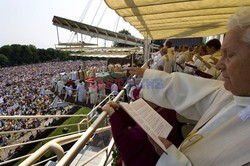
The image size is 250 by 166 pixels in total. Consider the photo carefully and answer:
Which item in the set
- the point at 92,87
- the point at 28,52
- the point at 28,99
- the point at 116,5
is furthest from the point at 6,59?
the point at 116,5

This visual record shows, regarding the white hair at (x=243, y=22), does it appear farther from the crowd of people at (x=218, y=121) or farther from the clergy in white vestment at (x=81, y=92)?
the clergy in white vestment at (x=81, y=92)

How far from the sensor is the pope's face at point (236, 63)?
83 centimetres

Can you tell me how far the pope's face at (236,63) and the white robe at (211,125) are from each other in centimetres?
7

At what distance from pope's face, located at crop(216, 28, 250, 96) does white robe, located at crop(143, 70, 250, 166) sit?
7cm

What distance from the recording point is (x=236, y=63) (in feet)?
2.80

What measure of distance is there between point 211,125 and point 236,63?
0.35 meters

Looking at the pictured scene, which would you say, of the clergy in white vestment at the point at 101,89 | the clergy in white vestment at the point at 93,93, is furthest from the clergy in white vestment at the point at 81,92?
the clergy in white vestment at the point at 101,89

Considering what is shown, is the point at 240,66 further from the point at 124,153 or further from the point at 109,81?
the point at 109,81

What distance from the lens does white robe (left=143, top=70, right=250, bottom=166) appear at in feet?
2.58

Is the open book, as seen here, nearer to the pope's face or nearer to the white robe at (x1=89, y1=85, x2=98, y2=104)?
the pope's face

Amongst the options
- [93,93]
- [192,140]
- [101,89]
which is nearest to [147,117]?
[192,140]

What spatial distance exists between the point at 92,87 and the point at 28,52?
192 feet

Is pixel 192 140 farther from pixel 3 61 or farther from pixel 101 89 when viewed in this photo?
pixel 3 61

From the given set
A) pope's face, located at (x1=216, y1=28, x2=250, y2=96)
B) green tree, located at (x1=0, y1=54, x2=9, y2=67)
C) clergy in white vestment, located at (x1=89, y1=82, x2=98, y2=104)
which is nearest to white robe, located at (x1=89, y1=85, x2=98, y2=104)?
clergy in white vestment, located at (x1=89, y1=82, x2=98, y2=104)
